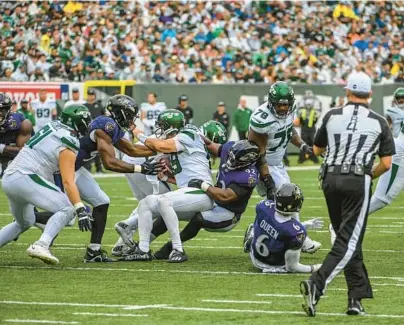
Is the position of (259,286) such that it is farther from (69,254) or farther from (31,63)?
(31,63)

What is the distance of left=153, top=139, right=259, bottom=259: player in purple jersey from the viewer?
9375 mm

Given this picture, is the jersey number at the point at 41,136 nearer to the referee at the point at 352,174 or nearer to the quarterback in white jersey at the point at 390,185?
the referee at the point at 352,174

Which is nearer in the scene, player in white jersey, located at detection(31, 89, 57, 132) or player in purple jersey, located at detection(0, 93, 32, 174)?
player in purple jersey, located at detection(0, 93, 32, 174)

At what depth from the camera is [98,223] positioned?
31.0ft

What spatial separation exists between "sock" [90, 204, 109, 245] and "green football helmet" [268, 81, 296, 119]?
169cm

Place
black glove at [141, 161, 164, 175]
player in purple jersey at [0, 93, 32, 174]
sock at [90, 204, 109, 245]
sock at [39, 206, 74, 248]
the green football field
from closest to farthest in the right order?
the green football field < sock at [39, 206, 74, 248] < black glove at [141, 161, 164, 175] < sock at [90, 204, 109, 245] < player in purple jersey at [0, 93, 32, 174]

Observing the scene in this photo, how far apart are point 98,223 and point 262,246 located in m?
1.49

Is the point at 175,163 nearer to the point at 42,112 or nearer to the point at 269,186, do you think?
the point at 269,186

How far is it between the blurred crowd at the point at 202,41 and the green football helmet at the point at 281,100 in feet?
46.1

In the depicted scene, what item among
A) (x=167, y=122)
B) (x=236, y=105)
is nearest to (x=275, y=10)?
(x=236, y=105)

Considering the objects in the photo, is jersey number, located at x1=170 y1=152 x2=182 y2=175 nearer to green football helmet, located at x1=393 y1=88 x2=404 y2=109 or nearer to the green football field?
the green football field

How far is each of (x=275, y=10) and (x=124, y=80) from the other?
23.2ft

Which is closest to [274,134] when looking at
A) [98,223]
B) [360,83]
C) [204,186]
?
[204,186]

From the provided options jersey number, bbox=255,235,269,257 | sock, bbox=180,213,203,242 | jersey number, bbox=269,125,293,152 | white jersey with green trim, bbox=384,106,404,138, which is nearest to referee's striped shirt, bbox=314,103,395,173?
jersey number, bbox=255,235,269,257
